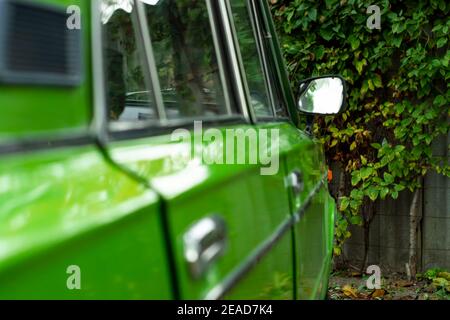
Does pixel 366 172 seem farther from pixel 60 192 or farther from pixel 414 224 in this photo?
pixel 60 192

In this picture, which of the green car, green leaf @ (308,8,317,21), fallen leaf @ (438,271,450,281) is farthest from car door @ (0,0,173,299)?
fallen leaf @ (438,271,450,281)

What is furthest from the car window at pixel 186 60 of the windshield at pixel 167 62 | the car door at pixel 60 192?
the car door at pixel 60 192

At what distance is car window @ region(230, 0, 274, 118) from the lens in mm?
1789

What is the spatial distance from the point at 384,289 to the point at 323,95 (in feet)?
8.57

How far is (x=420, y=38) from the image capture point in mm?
4602

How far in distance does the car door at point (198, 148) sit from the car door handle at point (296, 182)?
113 mm

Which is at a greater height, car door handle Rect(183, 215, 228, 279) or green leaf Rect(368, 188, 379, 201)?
car door handle Rect(183, 215, 228, 279)

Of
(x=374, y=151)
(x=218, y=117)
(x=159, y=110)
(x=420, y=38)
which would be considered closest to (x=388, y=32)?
(x=420, y=38)

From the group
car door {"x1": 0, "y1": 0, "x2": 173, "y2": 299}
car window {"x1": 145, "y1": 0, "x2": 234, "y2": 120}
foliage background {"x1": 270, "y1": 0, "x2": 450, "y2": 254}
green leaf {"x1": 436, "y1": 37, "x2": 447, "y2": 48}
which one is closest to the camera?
car door {"x1": 0, "y1": 0, "x2": 173, "y2": 299}

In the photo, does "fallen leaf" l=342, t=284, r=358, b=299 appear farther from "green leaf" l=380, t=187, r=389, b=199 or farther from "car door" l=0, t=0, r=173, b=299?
"car door" l=0, t=0, r=173, b=299

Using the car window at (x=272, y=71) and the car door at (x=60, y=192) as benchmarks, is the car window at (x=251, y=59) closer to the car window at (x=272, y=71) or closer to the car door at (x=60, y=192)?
the car window at (x=272, y=71)

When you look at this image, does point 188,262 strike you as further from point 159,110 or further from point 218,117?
point 218,117

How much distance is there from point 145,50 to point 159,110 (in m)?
0.12

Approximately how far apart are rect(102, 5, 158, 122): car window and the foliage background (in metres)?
3.85
